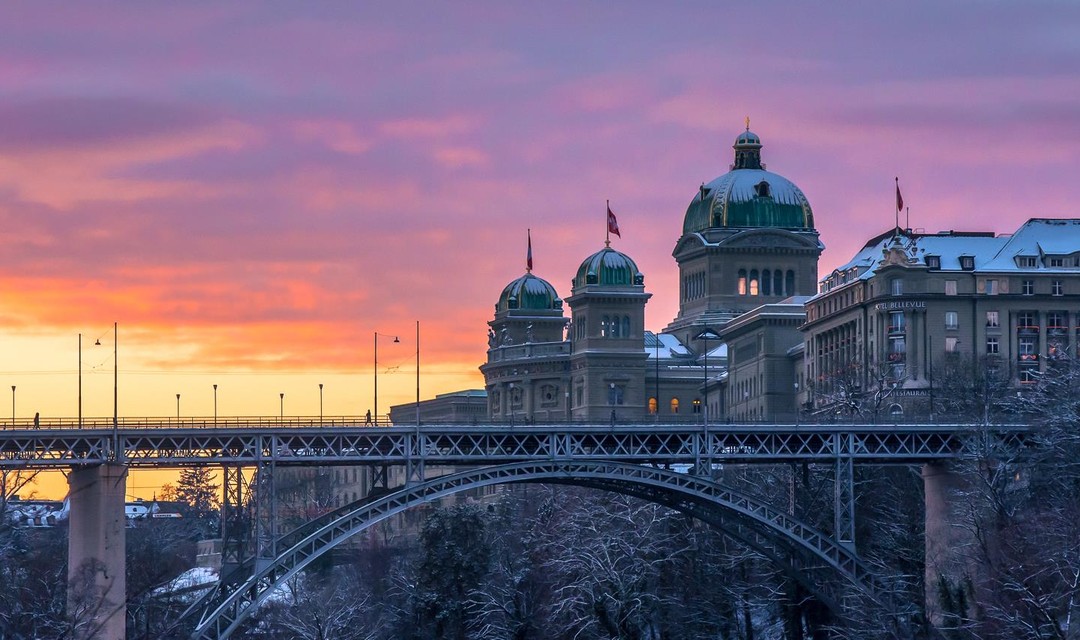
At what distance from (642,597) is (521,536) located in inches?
936

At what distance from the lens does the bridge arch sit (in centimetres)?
13912

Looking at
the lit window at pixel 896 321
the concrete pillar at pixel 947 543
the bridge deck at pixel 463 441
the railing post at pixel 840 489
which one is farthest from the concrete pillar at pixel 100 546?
the lit window at pixel 896 321

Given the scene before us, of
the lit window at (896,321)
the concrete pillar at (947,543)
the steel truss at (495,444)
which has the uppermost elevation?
the lit window at (896,321)

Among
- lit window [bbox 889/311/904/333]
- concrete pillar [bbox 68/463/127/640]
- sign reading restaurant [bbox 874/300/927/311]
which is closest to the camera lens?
concrete pillar [bbox 68/463/127/640]

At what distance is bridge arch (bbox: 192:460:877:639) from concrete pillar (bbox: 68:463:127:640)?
4222 mm

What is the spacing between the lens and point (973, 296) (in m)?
196

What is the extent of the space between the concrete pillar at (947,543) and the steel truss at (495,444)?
4.61 ft

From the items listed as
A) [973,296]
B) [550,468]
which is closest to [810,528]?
[550,468]

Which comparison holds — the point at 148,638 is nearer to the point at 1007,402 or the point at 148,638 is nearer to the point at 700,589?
the point at 700,589

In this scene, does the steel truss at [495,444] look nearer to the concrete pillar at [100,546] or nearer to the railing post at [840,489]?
the railing post at [840,489]

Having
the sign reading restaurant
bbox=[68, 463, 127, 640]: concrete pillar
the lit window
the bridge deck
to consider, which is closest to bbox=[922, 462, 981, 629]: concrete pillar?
the bridge deck

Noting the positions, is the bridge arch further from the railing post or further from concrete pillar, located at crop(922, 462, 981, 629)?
concrete pillar, located at crop(922, 462, 981, 629)

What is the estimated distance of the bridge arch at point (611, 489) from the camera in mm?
139125

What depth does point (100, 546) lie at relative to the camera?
138 meters
